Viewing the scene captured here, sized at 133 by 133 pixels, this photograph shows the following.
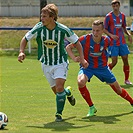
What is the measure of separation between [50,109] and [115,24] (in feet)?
14.1

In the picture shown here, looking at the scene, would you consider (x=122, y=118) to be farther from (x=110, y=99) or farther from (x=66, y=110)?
(x=110, y=99)

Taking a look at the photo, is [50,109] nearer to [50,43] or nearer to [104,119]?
[104,119]

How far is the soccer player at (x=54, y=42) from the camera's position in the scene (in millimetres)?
9078

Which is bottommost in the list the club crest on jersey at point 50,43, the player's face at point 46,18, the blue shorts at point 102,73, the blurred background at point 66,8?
the blurred background at point 66,8

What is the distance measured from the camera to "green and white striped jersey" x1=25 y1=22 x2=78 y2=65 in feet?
30.0

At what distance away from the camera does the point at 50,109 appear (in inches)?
403

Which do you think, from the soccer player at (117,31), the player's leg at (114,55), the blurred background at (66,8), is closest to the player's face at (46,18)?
the soccer player at (117,31)

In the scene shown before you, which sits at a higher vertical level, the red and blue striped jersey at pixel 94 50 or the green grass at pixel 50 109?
the red and blue striped jersey at pixel 94 50

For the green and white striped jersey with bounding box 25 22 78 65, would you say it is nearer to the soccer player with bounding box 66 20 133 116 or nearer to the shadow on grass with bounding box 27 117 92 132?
the soccer player with bounding box 66 20 133 116

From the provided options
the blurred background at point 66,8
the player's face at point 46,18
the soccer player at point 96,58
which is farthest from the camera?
the blurred background at point 66,8

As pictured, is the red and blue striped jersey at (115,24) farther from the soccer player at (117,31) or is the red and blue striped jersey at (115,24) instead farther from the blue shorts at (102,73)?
the blue shorts at (102,73)

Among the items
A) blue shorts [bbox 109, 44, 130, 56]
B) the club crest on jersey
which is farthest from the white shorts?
blue shorts [bbox 109, 44, 130, 56]

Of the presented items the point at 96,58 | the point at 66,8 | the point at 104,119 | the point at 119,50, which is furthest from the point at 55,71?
the point at 66,8

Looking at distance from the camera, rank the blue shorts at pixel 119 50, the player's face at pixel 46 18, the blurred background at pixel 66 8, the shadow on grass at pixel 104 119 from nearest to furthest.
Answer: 1. the player's face at pixel 46 18
2. the shadow on grass at pixel 104 119
3. the blue shorts at pixel 119 50
4. the blurred background at pixel 66 8
